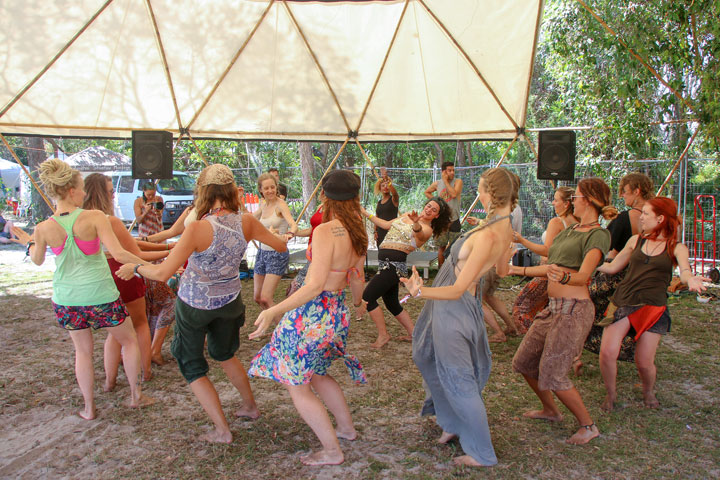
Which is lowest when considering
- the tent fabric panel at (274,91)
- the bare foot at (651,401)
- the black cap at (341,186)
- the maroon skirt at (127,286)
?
the bare foot at (651,401)

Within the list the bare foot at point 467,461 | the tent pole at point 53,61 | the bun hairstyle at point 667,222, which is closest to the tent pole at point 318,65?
the tent pole at point 53,61

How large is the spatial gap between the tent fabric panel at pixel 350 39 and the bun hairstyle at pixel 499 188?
510 centimetres

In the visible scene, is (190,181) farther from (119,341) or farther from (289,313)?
(289,313)

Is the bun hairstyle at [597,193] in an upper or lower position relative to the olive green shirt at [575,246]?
upper

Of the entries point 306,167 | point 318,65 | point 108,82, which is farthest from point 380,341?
point 306,167

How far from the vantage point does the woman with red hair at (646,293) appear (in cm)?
364

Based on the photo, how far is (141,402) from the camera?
393 centimetres

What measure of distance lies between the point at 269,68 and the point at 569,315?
6.02m

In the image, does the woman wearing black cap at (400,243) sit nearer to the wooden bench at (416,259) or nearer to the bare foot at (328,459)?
the bare foot at (328,459)

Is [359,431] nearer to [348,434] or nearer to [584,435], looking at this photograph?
[348,434]

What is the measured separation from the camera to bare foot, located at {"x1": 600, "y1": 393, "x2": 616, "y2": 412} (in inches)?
152

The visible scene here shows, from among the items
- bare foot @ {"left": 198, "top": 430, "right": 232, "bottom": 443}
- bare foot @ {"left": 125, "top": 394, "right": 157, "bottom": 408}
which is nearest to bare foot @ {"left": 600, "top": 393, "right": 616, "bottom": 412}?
bare foot @ {"left": 198, "top": 430, "right": 232, "bottom": 443}

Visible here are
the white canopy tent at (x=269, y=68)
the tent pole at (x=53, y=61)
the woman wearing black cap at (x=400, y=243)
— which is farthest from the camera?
the white canopy tent at (x=269, y=68)

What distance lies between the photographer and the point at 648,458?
3.19 metres
